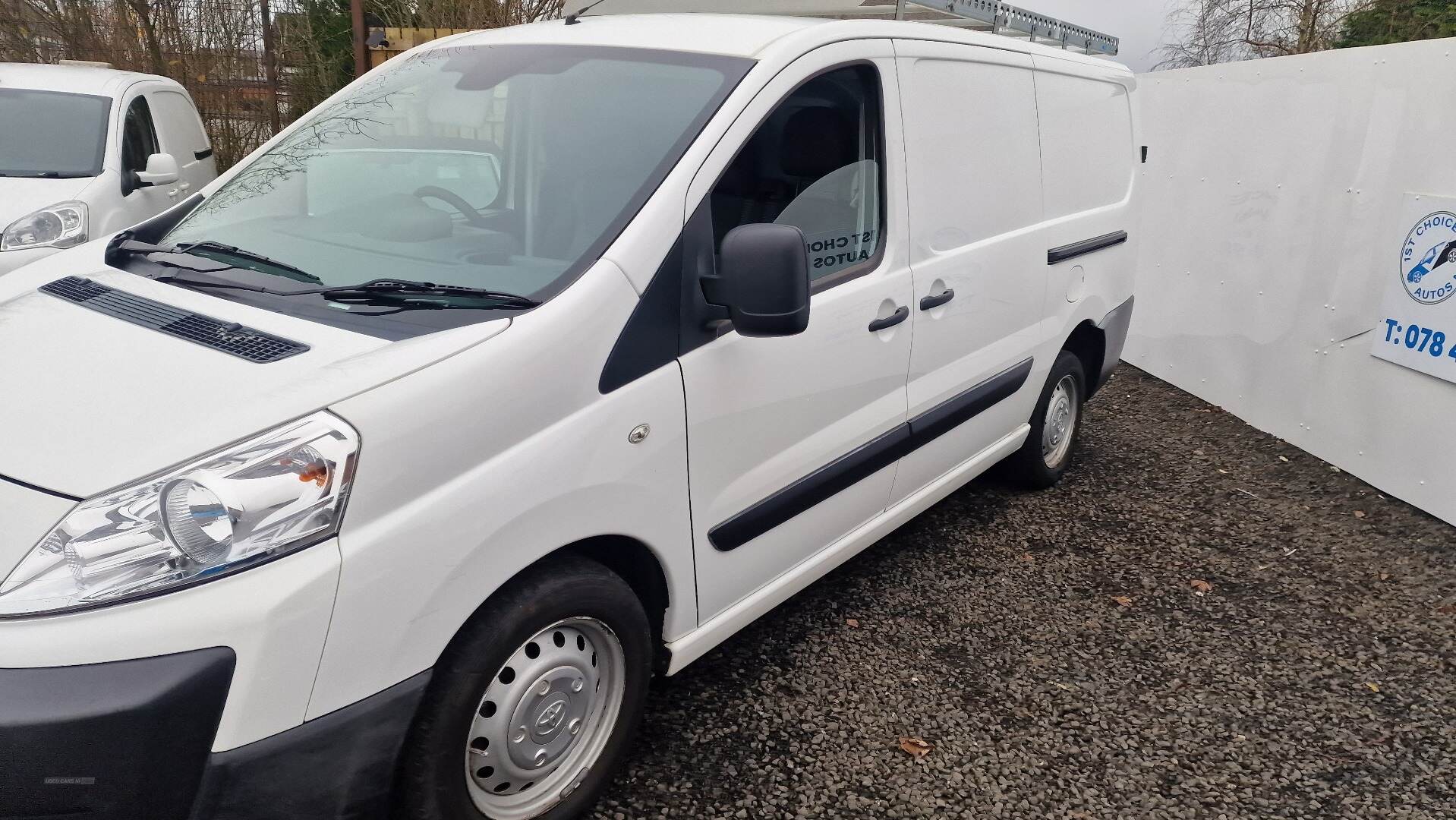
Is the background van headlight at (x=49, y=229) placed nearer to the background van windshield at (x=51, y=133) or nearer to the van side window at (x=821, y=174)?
the background van windshield at (x=51, y=133)

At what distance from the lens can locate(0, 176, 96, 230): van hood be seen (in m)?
5.61

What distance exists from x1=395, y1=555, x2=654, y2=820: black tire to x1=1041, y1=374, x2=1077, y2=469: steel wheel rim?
2.86m

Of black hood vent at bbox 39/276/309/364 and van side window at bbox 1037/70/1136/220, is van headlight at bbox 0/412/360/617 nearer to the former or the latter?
black hood vent at bbox 39/276/309/364

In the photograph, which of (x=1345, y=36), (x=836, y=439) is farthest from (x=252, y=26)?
(x=1345, y=36)

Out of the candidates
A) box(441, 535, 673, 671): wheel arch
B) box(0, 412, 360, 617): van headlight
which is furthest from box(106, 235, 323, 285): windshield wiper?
box(441, 535, 673, 671): wheel arch

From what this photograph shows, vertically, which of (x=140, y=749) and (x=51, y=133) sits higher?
(x=51, y=133)

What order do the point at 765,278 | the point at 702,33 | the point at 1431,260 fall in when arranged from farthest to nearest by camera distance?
the point at 1431,260 < the point at 702,33 < the point at 765,278

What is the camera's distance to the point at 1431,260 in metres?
4.75

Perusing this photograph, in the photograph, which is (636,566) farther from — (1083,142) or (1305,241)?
(1305,241)

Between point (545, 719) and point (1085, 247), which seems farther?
point (1085, 247)

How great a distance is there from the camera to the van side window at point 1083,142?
4.10m

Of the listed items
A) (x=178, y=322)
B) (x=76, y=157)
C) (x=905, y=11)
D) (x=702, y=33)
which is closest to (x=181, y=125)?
(x=76, y=157)

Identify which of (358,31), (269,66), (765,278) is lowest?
(765,278)

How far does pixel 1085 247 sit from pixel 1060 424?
87 cm
